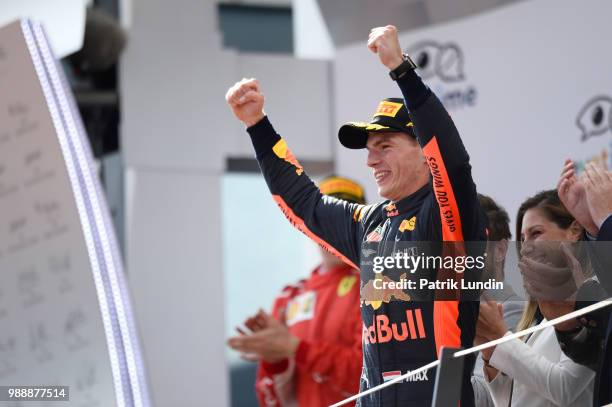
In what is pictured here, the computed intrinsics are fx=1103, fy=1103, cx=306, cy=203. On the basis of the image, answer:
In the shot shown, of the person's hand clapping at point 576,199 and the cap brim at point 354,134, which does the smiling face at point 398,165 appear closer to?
the cap brim at point 354,134

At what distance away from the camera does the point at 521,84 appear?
3.86 metres

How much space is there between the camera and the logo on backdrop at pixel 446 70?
4.07 metres

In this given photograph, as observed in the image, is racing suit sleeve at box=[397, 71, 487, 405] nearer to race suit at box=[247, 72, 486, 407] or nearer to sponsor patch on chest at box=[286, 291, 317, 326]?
race suit at box=[247, 72, 486, 407]

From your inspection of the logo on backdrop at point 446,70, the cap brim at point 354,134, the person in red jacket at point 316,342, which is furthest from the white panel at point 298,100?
the cap brim at point 354,134

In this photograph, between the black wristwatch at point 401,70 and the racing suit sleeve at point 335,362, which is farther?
the racing suit sleeve at point 335,362

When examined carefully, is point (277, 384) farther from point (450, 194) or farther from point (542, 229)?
point (450, 194)

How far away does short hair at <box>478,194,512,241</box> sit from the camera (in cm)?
218

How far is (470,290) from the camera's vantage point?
74.3 inches

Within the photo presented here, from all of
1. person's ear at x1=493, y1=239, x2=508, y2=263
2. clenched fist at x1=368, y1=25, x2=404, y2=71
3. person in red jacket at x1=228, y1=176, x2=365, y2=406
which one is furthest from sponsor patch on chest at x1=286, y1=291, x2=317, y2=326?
clenched fist at x1=368, y1=25, x2=404, y2=71

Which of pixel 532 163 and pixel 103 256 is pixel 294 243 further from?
pixel 103 256

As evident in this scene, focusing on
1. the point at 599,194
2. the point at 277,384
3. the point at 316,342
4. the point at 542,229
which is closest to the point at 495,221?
the point at 542,229

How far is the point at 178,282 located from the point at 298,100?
0.91m

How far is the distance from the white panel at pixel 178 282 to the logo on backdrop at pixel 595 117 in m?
1.64

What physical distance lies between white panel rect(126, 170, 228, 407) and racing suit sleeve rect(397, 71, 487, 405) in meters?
2.71
